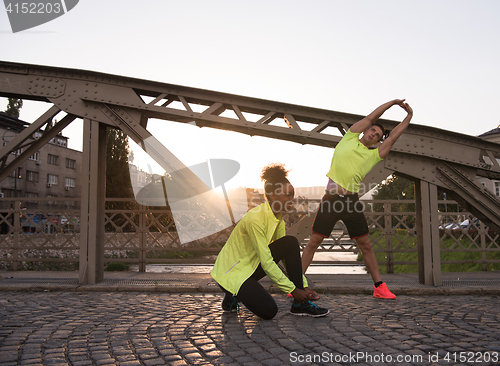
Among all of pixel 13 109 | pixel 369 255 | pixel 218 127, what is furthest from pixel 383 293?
pixel 13 109

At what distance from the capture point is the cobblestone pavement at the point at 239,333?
2.84m

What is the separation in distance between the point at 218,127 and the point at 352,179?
94.8 inches

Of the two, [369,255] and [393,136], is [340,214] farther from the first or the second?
[393,136]

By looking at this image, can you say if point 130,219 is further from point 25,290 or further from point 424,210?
point 424,210

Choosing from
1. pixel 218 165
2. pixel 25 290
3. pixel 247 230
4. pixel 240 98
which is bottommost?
pixel 25 290

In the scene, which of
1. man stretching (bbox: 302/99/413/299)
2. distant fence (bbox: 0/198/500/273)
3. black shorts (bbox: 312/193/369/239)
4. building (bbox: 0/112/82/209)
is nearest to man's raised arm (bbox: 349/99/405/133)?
man stretching (bbox: 302/99/413/299)

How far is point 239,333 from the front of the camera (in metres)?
3.53

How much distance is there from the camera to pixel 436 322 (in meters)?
3.90

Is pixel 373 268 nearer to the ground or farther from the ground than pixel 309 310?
farther from the ground

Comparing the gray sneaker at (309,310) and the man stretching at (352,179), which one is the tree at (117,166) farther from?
the gray sneaker at (309,310)

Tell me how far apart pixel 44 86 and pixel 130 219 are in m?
3.20

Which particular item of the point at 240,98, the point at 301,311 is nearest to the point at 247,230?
the point at 301,311

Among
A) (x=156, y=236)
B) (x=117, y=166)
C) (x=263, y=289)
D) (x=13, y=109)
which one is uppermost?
(x=13, y=109)

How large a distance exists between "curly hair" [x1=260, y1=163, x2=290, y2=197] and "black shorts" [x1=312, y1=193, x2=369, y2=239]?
3.89 feet
